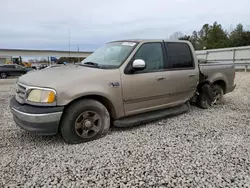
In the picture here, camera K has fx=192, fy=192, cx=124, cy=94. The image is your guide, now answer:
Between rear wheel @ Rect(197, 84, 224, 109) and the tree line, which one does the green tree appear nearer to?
the tree line

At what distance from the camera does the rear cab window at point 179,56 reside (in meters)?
4.25

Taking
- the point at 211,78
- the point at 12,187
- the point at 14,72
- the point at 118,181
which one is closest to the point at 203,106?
the point at 211,78

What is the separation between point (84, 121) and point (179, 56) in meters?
2.63

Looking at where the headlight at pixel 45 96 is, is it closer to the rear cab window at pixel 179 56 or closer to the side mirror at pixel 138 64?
the side mirror at pixel 138 64

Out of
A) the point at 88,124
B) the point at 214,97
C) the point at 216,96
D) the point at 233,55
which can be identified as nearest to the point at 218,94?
the point at 216,96

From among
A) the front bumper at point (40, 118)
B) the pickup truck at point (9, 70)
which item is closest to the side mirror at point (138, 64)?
the front bumper at point (40, 118)

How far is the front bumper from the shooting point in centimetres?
288

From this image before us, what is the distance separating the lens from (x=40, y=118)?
2881 mm

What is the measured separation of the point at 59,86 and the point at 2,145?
1.45 metres

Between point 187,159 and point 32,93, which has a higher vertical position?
point 32,93

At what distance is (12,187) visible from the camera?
217 centimetres

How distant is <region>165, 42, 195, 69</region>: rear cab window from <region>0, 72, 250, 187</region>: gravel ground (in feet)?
4.29

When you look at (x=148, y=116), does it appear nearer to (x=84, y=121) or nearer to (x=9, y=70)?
(x=84, y=121)

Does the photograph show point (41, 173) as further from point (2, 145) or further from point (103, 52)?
point (103, 52)
